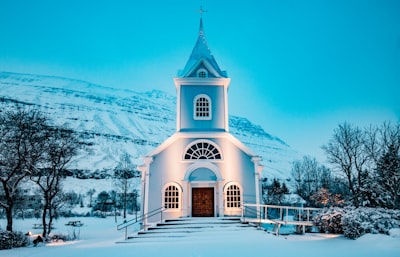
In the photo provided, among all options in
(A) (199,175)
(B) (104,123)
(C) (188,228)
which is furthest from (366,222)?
(B) (104,123)

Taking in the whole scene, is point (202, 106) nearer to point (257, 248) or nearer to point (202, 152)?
point (202, 152)

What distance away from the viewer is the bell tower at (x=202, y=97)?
20562 millimetres

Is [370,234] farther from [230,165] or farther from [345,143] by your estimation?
[345,143]

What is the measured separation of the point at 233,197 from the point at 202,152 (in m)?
3.50

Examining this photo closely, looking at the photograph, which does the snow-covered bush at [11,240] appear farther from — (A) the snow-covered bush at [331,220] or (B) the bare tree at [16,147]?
(A) the snow-covered bush at [331,220]

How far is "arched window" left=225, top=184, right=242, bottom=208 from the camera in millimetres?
18516

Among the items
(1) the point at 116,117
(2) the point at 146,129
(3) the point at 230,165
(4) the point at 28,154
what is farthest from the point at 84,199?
(1) the point at 116,117

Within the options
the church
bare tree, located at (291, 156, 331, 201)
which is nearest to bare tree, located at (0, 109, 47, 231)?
the church

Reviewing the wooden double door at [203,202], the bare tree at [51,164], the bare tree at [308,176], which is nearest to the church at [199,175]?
the wooden double door at [203,202]

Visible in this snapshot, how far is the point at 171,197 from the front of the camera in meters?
18.5

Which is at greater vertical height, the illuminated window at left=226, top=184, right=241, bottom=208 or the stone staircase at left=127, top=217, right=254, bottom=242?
the illuminated window at left=226, top=184, right=241, bottom=208

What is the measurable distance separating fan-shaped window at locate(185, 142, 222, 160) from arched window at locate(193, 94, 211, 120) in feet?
7.73

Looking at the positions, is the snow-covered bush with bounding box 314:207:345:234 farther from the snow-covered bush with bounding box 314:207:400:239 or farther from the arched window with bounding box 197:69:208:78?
the arched window with bounding box 197:69:208:78

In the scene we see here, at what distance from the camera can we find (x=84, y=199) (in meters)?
72.8
